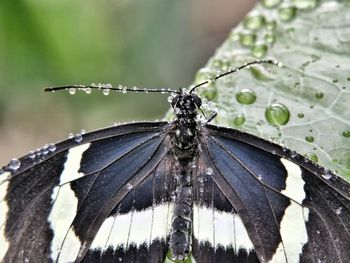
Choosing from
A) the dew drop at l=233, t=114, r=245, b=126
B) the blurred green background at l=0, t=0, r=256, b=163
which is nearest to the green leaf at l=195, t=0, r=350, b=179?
the dew drop at l=233, t=114, r=245, b=126

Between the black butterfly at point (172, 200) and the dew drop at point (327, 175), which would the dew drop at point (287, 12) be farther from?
the dew drop at point (327, 175)

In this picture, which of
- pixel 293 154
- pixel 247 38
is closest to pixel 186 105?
pixel 293 154

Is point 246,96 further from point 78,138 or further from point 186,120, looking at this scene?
point 78,138

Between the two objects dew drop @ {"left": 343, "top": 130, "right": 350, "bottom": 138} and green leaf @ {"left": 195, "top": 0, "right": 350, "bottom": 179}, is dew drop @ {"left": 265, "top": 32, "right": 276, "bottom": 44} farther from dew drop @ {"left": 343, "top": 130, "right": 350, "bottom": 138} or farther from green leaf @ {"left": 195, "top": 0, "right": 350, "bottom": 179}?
dew drop @ {"left": 343, "top": 130, "right": 350, "bottom": 138}

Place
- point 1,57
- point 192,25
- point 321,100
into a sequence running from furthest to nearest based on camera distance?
point 192,25 → point 1,57 → point 321,100

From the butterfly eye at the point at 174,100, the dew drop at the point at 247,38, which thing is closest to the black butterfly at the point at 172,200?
the butterfly eye at the point at 174,100

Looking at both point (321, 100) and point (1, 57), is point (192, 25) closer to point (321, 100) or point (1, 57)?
point (1, 57)

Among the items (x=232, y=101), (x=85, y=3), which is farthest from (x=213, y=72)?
(x=85, y=3)
